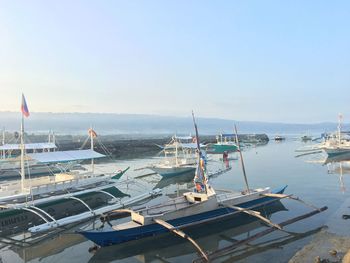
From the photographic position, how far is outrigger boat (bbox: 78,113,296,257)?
56.5 feet

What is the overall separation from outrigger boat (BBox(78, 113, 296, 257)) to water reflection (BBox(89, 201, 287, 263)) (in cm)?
43

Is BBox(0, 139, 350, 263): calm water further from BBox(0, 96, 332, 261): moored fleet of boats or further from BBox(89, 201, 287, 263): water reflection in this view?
BBox(0, 96, 332, 261): moored fleet of boats

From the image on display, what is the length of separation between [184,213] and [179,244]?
1.79 meters

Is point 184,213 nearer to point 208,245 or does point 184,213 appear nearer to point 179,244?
point 179,244

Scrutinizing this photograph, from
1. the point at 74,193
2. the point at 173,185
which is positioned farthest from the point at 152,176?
the point at 74,193

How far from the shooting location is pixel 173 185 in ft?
121

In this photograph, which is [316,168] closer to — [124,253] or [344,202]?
[344,202]

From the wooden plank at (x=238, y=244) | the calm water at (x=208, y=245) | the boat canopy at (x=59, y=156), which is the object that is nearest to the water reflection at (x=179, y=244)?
the calm water at (x=208, y=245)

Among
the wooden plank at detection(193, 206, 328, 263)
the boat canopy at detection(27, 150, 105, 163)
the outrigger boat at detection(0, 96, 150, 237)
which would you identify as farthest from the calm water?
the boat canopy at detection(27, 150, 105, 163)

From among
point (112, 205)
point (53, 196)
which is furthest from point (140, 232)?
point (53, 196)

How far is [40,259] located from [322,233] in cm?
1461

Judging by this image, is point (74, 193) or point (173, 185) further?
point (173, 185)

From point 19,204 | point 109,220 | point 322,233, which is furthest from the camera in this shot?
point 19,204

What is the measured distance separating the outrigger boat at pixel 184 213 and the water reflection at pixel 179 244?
1.42 ft
